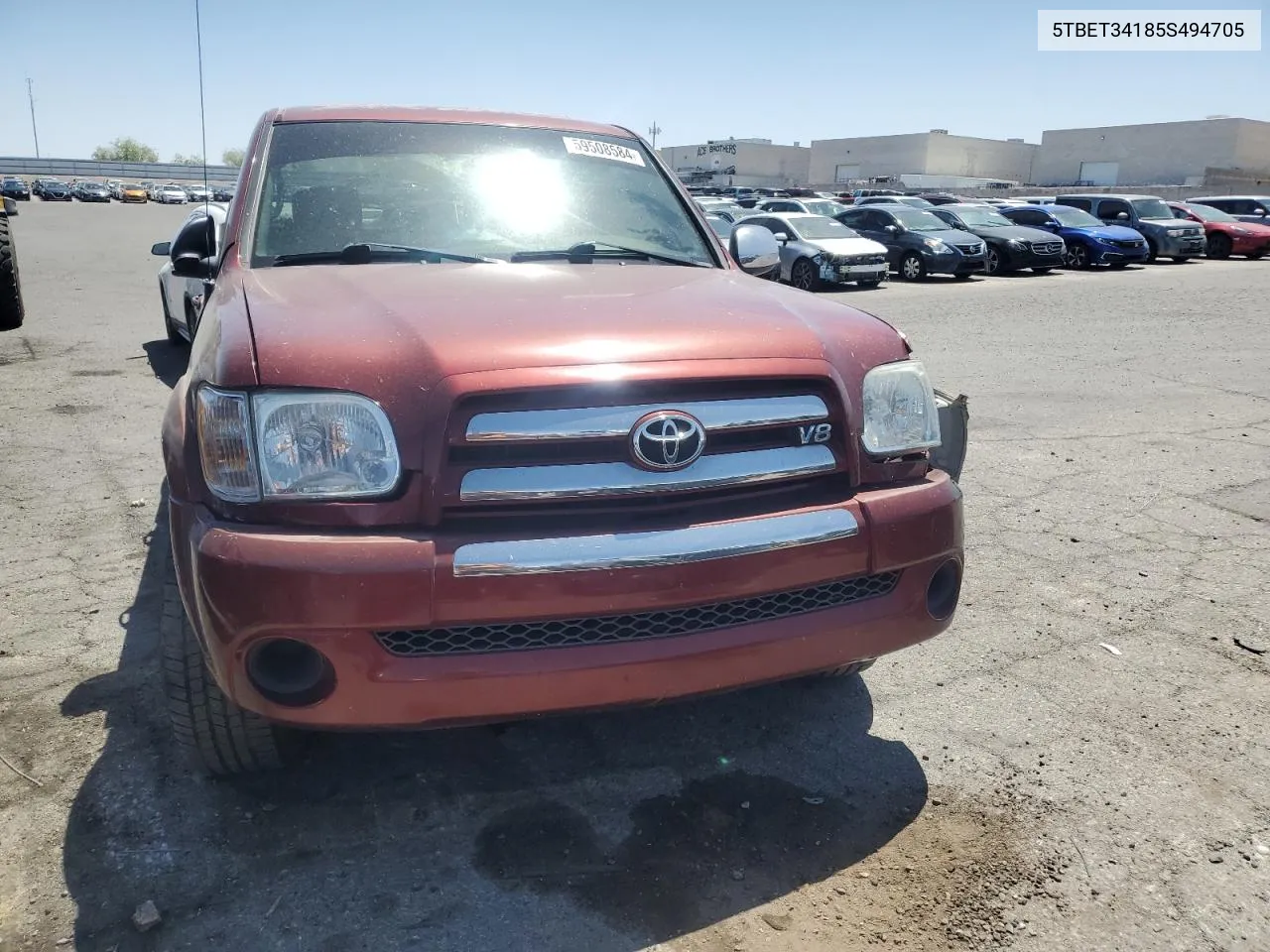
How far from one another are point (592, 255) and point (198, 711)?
1857mm

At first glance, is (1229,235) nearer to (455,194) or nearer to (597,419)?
(455,194)

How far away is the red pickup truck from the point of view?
2062 mm

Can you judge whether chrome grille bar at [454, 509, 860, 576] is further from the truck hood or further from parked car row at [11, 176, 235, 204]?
parked car row at [11, 176, 235, 204]

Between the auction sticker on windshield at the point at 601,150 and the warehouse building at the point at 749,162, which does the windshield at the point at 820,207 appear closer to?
the auction sticker on windshield at the point at 601,150

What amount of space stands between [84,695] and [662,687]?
1994 millimetres

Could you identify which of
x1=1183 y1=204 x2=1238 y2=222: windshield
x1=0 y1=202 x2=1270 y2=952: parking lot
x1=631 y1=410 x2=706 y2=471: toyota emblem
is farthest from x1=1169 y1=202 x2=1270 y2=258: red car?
x1=631 y1=410 x2=706 y2=471: toyota emblem

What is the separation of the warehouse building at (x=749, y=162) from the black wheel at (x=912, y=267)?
69.6 metres

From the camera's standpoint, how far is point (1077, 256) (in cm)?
2203

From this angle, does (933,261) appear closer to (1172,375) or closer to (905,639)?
(1172,375)

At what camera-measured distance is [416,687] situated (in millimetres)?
2082

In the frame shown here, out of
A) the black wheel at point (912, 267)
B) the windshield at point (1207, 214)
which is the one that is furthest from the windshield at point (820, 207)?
the windshield at point (1207, 214)

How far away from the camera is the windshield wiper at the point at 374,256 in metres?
3.03

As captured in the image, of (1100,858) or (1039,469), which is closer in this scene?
(1100,858)

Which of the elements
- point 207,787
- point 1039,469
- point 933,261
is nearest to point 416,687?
point 207,787
